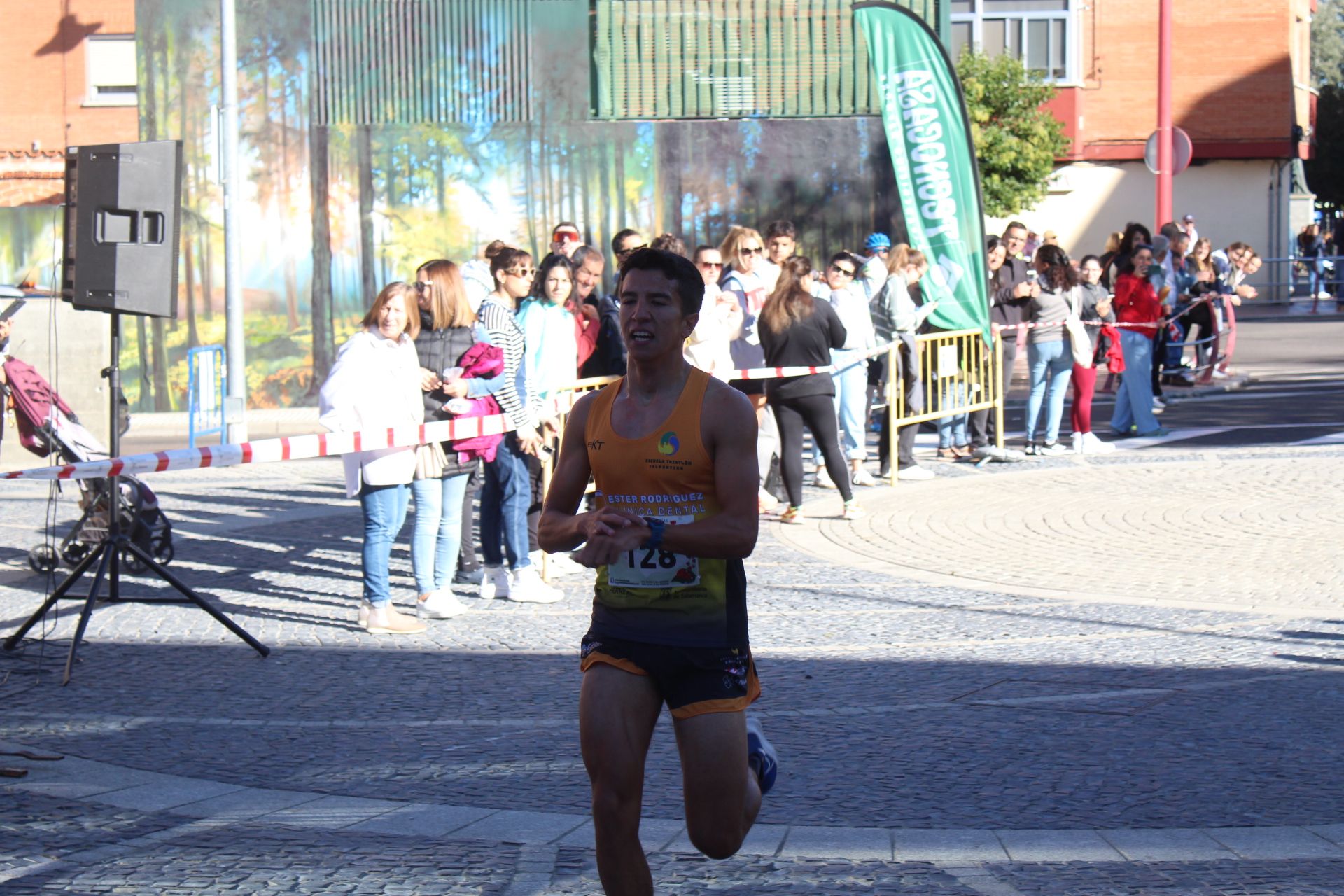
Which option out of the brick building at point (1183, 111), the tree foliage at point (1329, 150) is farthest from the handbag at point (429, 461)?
the tree foliage at point (1329, 150)

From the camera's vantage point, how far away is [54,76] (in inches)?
1350

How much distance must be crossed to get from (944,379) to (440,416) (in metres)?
6.67

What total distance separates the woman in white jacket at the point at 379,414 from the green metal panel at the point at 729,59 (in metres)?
14.0

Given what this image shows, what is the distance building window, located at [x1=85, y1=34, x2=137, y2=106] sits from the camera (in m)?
34.0

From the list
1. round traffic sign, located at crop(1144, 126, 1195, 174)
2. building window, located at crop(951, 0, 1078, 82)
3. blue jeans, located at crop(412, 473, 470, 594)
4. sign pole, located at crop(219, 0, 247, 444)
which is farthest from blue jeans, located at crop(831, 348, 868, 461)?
building window, located at crop(951, 0, 1078, 82)

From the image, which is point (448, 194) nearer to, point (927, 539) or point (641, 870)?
point (927, 539)

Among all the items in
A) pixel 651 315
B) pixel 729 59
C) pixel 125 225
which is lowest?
pixel 651 315

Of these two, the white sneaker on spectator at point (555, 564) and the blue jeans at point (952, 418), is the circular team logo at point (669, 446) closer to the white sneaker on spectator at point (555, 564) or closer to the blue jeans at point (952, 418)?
the white sneaker on spectator at point (555, 564)

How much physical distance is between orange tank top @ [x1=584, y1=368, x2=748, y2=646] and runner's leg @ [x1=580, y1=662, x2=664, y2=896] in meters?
0.15

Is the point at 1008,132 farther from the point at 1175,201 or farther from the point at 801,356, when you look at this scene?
the point at 801,356

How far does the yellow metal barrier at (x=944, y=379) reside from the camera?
45.5ft

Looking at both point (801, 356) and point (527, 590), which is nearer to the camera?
point (527, 590)

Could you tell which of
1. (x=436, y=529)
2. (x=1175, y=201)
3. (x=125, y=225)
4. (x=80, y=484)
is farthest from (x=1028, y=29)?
(x=125, y=225)

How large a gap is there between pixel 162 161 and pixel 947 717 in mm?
5025
